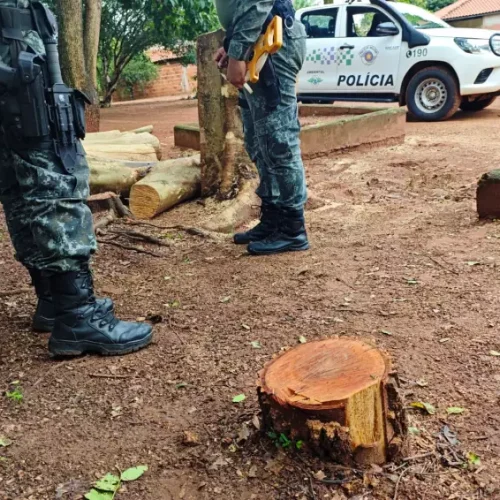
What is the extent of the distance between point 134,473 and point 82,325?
767 mm

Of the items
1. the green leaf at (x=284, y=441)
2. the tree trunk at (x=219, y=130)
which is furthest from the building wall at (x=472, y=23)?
the green leaf at (x=284, y=441)

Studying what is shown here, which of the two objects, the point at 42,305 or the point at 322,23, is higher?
the point at 322,23

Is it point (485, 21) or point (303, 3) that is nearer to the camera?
point (303, 3)

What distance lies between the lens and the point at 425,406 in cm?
196

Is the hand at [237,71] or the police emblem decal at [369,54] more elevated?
the hand at [237,71]

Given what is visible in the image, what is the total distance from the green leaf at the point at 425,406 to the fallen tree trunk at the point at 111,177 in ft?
11.7

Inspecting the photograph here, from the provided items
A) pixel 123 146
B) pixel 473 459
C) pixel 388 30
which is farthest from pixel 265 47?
pixel 388 30

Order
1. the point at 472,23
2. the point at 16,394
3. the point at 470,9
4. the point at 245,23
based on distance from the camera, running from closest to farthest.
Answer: the point at 16,394, the point at 245,23, the point at 472,23, the point at 470,9

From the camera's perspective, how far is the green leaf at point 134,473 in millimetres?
1708

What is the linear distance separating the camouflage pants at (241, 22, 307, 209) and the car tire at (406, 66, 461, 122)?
5.65 metres

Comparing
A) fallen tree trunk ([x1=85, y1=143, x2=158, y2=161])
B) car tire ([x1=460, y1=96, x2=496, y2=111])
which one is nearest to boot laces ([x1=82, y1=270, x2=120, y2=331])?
fallen tree trunk ([x1=85, y1=143, x2=158, y2=161])

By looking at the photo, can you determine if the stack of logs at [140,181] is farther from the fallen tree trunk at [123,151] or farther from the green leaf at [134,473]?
the green leaf at [134,473]

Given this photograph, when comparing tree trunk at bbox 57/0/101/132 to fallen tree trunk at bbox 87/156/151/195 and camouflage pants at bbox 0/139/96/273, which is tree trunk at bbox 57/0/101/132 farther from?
camouflage pants at bbox 0/139/96/273

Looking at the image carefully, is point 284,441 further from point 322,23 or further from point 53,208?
point 322,23
